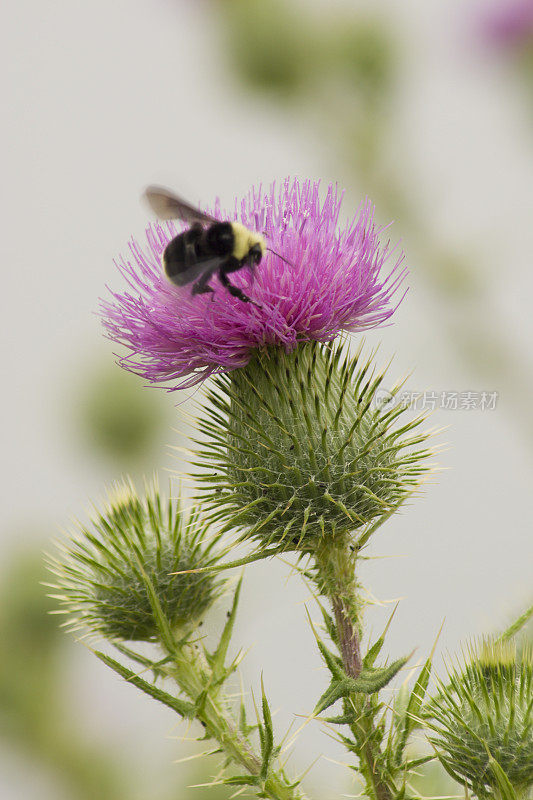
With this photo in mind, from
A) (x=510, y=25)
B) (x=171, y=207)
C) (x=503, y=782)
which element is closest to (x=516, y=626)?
(x=503, y=782)

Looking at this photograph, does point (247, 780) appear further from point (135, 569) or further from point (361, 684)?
point (135, 569)

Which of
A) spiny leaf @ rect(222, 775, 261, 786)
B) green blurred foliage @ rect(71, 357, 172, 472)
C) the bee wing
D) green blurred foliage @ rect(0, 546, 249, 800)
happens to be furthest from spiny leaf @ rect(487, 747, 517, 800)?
green blurred foliage @ rect(71, 357, 172, 472)

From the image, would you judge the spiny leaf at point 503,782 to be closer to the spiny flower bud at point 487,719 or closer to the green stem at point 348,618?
the spiny flower bud at point 487,719

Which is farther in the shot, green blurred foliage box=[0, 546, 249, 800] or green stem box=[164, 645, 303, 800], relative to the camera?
green blurred foliage box=[0, 546, 249, 800]

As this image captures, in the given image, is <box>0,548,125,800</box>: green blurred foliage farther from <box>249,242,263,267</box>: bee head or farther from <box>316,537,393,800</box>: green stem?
<box>249,242,263,267</box>: bee head

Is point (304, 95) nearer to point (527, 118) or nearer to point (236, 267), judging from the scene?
point (527, 118)

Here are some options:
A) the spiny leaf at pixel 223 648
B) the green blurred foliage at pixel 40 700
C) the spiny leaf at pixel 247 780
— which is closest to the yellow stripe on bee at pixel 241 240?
the spiny leaf at pixel 223 648
